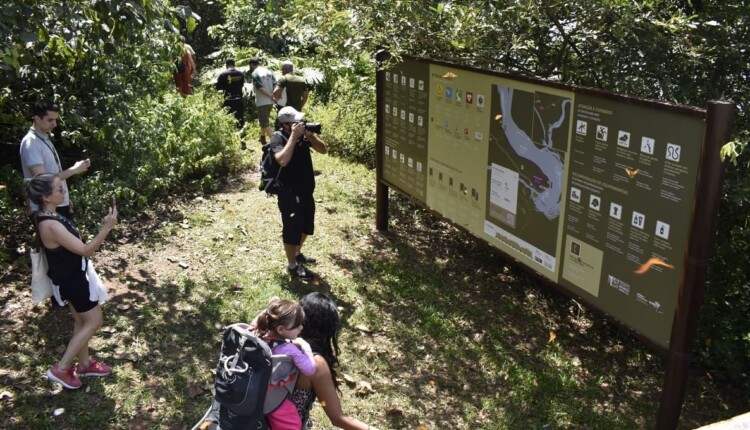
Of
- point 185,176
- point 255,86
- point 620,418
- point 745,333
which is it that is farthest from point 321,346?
point 255,86

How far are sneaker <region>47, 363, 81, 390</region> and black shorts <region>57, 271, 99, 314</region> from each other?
0.46m

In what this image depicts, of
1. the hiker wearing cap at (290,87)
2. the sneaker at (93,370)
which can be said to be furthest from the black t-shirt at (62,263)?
the hiker wearing cap at (290,87)

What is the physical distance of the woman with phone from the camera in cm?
416

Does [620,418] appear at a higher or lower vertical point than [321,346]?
lower

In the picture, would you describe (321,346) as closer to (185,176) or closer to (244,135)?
(185,176)

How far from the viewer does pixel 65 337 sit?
5.28m

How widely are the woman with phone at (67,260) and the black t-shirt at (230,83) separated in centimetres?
751

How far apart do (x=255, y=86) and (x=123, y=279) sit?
5.61m

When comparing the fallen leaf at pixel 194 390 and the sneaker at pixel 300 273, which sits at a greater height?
the sneaker at pixel 300 273

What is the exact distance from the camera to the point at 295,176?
20.4 ft

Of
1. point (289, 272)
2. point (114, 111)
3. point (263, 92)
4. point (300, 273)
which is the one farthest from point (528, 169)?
point (263, 92)

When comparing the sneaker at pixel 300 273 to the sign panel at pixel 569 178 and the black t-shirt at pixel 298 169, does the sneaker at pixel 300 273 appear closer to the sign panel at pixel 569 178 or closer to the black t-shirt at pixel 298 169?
the black t-shirt at pixel 298 169

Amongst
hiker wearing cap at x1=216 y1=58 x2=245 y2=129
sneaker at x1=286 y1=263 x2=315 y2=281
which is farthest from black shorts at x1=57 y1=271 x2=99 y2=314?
hiker wearing cap at x1=216 y1=58 x2=245 y2=129

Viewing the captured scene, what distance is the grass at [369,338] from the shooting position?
4637mm
